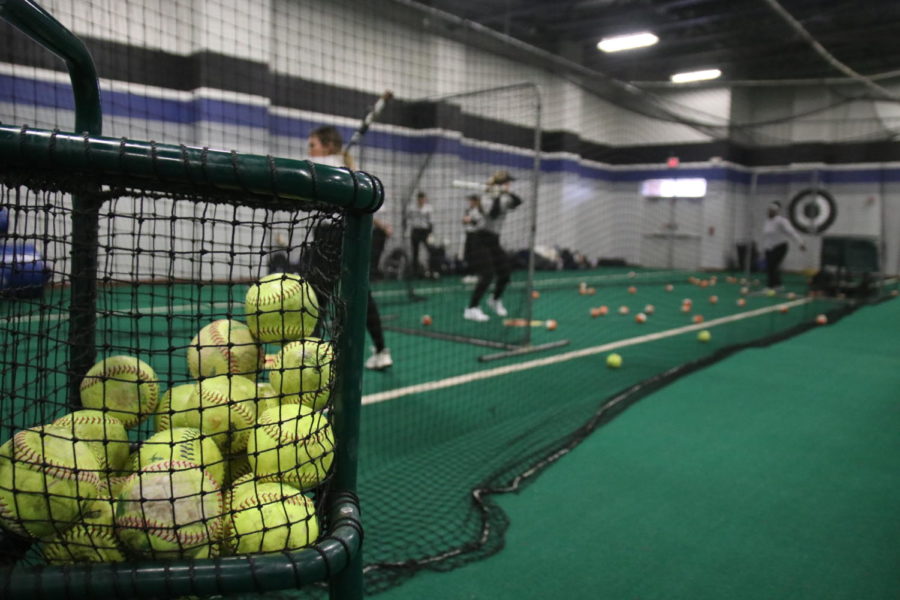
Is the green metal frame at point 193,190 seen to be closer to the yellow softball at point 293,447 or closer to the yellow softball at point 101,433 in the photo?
the yellow softball at point 293,447

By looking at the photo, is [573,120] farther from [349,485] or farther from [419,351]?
[349,485]

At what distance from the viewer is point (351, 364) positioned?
111 centimetres

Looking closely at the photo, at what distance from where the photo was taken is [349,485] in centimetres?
112

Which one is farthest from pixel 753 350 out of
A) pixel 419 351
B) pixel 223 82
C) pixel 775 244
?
pixel 223 82

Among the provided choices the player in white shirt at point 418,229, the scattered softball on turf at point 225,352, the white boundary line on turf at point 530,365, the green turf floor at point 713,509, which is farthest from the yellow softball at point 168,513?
the player in white shirt at point 418,229

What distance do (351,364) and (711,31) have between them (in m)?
17.0

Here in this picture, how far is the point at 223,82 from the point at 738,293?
10479 mm

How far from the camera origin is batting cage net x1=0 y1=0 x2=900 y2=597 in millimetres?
916

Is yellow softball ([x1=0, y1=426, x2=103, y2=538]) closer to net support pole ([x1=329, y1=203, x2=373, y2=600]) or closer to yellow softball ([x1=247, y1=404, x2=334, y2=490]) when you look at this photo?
yellow softball ([x1=247, y1=404, x2=334, y2=490])

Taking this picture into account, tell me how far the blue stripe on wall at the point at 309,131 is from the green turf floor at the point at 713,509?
3.97 m

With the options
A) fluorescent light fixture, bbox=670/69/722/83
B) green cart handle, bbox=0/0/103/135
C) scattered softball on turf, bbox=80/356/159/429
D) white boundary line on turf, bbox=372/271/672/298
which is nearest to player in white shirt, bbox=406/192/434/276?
white boundary line on turf, bbox=372/271/672/298

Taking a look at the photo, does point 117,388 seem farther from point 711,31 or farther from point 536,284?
point 711,31

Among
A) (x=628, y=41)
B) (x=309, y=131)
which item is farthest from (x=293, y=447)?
(x=628, y=41)

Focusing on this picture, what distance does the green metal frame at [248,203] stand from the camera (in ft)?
2.63
